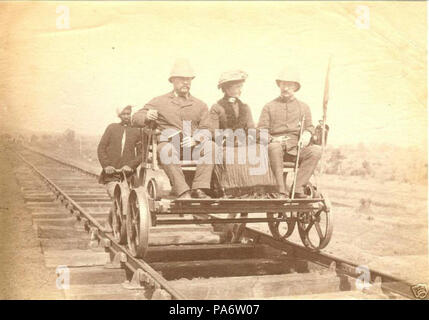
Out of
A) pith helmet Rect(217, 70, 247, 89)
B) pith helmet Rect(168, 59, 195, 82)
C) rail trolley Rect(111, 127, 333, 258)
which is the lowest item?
rail trolley Rect(111, 127, 333, 258)

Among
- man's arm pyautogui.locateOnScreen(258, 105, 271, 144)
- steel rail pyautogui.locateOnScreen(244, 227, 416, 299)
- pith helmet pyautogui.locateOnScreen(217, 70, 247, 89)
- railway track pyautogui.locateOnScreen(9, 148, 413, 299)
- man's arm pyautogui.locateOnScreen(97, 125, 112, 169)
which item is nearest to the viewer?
railway track pyautogui.locateOnScreen(9, 148, 413, 299)

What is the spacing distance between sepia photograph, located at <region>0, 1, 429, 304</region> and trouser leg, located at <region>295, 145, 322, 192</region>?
0.07 ft

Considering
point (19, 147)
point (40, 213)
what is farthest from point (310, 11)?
point (40, 213)

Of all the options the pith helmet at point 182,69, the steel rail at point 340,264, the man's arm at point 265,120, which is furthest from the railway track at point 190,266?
the pith helmet at point 182,69

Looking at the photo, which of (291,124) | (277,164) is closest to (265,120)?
(291,124)

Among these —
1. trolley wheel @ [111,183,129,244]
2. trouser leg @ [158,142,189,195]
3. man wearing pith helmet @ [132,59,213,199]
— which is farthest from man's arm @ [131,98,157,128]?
Result: trolley wheel @ [111,183,129,244]

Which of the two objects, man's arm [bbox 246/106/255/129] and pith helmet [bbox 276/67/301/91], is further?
pith helmet [bbox 276/67/301/91]

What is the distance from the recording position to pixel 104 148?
5.95 meters

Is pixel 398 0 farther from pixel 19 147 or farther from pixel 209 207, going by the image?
pixel 19 147

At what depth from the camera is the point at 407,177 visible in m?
10.7

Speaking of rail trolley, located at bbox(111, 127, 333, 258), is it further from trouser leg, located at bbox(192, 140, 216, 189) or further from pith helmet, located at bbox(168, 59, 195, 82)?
pith helmet, located at bbox(168, 59, 195, 82)

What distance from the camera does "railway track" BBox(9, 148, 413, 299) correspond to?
4199 millimetres

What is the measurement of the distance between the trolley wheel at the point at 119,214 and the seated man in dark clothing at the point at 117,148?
0.35 meters

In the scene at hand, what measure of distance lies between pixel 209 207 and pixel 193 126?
2.80ft
